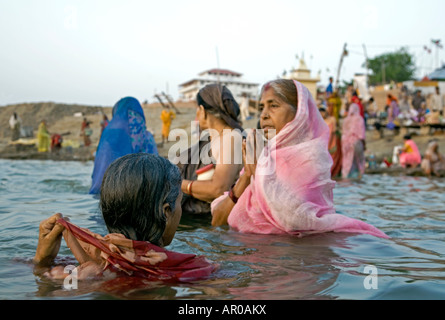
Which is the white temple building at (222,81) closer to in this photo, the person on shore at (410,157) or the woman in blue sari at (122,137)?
the person on shore at (410,157)

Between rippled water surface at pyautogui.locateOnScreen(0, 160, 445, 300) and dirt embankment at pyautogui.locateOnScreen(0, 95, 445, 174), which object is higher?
dirt embankment at pyautogui.locateOnScreen(0, 95, 445, 174)

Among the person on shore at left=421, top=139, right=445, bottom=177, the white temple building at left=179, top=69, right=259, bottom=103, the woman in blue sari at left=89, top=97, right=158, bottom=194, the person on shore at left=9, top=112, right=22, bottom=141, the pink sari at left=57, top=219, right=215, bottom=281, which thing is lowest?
the person on shore at left=421, top=139, right=445, bottom=177

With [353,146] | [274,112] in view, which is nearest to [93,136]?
[353,146]

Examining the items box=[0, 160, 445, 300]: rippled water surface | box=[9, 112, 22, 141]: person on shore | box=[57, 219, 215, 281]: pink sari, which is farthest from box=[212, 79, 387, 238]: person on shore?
box=[9, 112, 22, 141]: person on shore

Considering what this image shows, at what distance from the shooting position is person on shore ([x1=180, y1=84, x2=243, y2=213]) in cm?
447

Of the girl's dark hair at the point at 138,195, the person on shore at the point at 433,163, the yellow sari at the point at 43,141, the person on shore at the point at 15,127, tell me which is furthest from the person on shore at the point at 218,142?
the person on shore at the point at 15,127

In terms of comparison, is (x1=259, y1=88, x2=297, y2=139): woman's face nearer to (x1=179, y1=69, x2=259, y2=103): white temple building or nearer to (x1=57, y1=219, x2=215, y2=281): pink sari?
(x1=57, y1=219, x2=215, y2=281): pink sari

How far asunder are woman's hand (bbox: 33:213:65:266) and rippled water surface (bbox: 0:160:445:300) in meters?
0.11

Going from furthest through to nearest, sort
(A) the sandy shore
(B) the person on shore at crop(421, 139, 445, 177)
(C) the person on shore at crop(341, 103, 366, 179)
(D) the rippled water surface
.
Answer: (A) the sandy shore → (B) the person on shore at crop(421, 139, 445, 177) → (C) the person on shore at crop(341, 103, 366, 179) → (D) the rippled water surface

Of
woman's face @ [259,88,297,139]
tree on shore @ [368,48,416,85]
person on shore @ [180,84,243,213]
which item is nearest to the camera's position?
woman's face @ [259,88,297,139]

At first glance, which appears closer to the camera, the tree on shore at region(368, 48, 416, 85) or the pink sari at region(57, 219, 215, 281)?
the pink sari at region(57, 219, 215, 281)

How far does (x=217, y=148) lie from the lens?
14.8 ft
